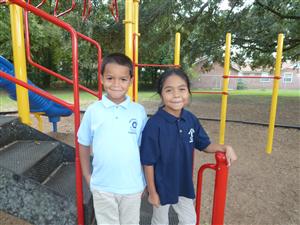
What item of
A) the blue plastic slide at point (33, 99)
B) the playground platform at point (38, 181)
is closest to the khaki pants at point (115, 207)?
the playground platform at point (38, 181)

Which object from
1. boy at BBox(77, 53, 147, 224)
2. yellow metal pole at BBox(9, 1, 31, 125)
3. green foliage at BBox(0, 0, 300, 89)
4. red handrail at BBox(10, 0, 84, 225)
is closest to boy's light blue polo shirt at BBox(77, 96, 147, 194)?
boy at BBox(77, 53, 147, 224)

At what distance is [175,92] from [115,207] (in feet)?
2.23

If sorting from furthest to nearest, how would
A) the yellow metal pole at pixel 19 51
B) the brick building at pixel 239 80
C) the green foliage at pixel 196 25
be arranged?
the brick building at pixel 239 80 < the green foliage at pixel 196 25 < the yellow metal pole at pixel 19 51

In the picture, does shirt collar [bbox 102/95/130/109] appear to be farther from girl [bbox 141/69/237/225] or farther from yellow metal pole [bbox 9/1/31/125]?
yellow metal pole [bbox 9/1/31/125]

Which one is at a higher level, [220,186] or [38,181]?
[220,186]

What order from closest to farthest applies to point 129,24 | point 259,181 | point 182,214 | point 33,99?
point 182,214, point 129,24, point 259,181, point 33,99

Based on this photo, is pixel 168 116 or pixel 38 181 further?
pixel 38 181

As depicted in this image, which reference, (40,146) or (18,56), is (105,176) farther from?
(18,56)

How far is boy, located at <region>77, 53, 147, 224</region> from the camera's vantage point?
137 centimetres

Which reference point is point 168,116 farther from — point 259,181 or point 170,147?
point 259,181

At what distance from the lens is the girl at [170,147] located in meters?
1.39

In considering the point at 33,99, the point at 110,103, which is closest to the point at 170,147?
the point at 110,103

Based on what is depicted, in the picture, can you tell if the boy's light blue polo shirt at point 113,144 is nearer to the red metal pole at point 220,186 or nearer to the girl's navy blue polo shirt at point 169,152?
the girl's navy blue polo shirt at point 169,152

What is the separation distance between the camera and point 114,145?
137 cm
